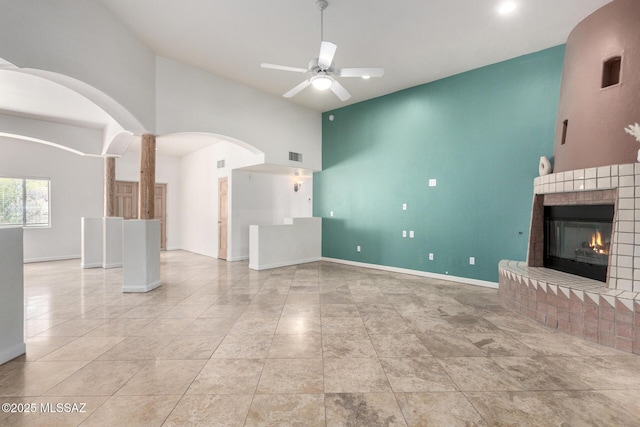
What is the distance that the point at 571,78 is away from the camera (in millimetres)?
3584

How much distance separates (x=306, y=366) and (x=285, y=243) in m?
4.41

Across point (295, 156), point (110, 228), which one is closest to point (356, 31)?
point (295, 156)

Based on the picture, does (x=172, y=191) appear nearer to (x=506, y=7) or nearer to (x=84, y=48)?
(x=84, y=48)

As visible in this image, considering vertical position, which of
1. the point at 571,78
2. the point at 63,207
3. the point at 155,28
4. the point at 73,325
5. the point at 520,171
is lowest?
the point at 73,325

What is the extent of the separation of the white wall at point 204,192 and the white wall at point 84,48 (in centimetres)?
Result: 269

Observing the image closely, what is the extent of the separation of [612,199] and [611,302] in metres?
1.07

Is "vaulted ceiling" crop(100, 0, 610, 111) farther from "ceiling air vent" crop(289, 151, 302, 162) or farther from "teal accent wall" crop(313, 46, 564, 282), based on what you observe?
"ceiling air vent" crop(289, 151, 302, 162)

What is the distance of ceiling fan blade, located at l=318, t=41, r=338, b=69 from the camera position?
114 inches

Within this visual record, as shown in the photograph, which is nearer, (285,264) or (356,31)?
(356,31)

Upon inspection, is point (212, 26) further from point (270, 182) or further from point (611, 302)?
point (611, 302)

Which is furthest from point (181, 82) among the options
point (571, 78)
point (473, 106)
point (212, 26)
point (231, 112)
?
point (571, 78)

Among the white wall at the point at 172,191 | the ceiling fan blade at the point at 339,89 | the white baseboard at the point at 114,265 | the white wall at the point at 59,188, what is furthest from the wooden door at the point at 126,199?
the ceiling fan blade at the point at 339,89

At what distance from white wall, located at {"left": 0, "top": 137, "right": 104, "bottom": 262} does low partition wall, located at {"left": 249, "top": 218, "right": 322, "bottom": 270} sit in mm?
5183

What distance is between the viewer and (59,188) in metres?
7.24
